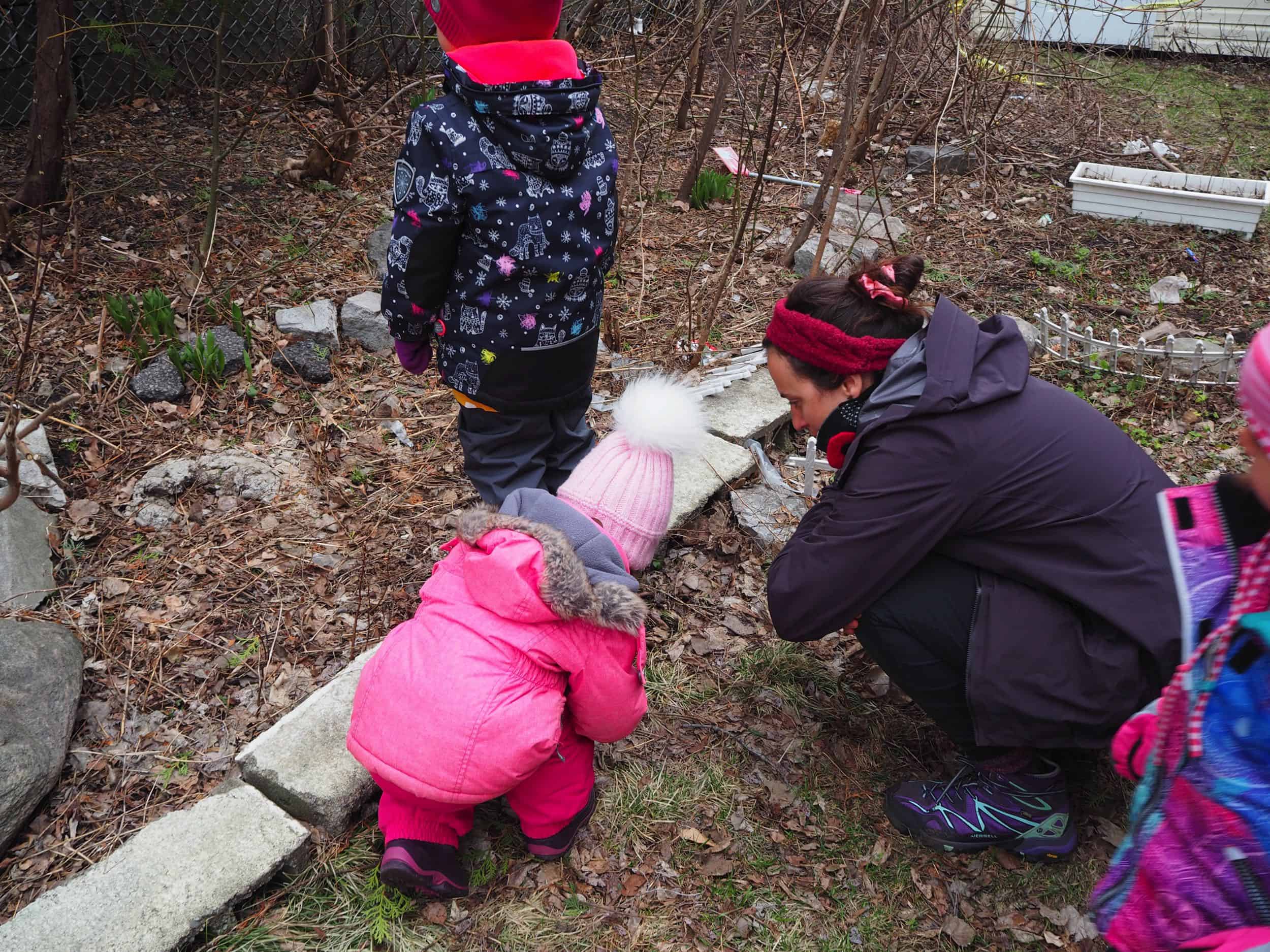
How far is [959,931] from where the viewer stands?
6.77 feet

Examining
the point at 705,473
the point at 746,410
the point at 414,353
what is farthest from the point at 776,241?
the point at 414,353

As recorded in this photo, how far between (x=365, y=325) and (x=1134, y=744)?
317cm

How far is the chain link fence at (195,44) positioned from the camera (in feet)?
15.4

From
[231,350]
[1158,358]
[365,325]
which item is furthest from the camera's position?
[1158,358]

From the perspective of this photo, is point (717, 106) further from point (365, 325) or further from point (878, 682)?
point (878, 682)

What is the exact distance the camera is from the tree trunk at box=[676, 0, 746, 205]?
4316mm

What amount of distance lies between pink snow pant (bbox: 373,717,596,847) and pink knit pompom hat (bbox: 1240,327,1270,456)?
4.52ft

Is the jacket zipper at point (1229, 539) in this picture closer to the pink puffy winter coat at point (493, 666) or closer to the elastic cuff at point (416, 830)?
the pink puffy winter coat at point (493, 666)

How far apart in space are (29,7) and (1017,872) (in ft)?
19.3

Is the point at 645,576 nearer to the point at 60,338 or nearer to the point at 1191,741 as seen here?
the point at 1191,741

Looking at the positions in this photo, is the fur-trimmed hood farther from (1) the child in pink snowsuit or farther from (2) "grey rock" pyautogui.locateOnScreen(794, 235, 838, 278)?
(2) "grey rock" pyautogui.locateOnScreen(794, 235, 838, 278)

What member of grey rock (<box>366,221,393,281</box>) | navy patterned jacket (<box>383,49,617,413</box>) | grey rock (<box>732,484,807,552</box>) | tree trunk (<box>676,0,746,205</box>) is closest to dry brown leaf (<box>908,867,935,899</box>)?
grey rock (<box>732,484,807,552</box>)

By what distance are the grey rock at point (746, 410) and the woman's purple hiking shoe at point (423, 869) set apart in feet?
6.18

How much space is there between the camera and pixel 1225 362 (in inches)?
152
